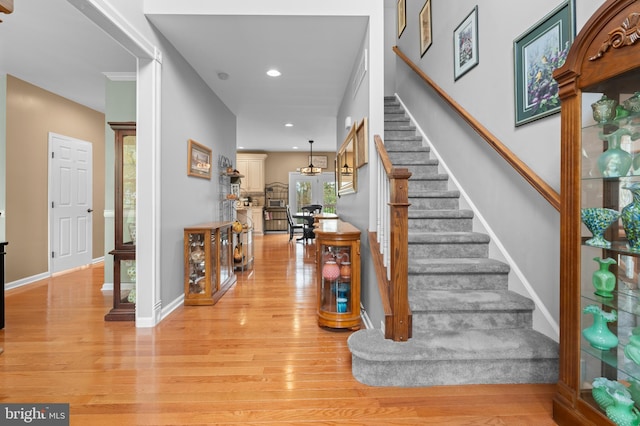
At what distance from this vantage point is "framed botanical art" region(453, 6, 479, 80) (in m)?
2.84

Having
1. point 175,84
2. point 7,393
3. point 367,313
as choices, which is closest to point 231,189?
point 175,84

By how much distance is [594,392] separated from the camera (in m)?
1.42

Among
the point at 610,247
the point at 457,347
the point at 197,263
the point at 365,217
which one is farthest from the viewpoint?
the point at 197,263

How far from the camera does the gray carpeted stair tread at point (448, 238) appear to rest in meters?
2.62

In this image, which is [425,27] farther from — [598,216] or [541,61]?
[598,216]

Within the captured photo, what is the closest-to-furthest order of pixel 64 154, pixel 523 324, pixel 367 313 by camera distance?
pixel 523 324
pixel 367 313
pixel 64 154

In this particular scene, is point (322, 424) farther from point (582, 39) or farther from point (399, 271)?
point (582, 39)

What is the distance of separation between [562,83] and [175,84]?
129 inches

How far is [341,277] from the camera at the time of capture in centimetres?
266

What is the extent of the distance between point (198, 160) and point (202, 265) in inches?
51.5

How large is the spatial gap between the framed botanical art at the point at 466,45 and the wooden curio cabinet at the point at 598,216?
163 cm

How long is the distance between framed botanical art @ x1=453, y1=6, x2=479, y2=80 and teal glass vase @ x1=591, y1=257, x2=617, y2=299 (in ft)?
6.97

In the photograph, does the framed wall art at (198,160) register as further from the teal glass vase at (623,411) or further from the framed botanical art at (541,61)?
the teal glass vase at (623,411)

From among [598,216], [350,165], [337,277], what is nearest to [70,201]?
[350,165]
